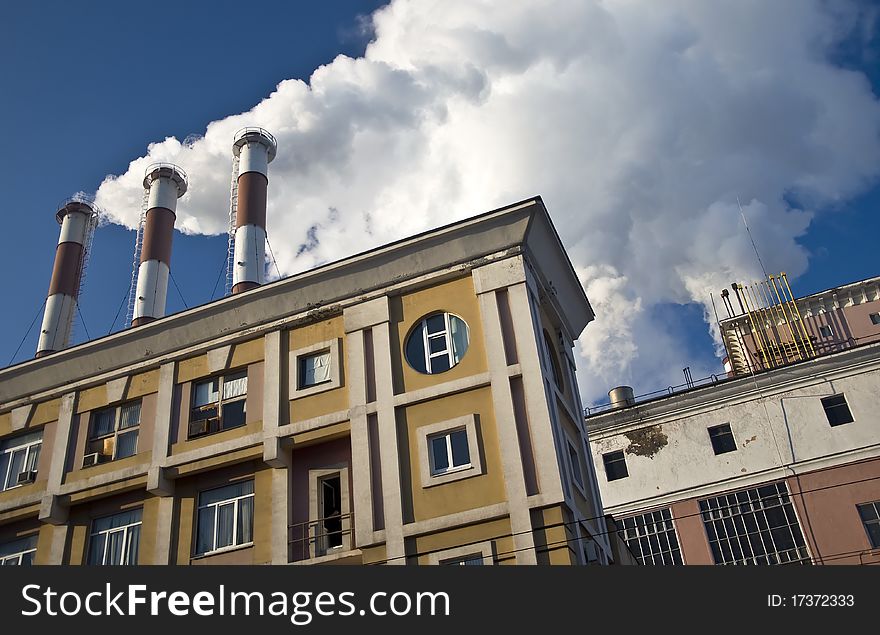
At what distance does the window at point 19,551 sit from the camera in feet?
75.0

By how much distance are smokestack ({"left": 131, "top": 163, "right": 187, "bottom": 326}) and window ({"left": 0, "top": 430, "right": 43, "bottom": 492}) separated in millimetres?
15007

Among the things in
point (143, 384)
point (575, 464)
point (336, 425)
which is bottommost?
point (575, 464)

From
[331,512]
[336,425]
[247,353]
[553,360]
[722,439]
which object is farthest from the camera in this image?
[722,439]

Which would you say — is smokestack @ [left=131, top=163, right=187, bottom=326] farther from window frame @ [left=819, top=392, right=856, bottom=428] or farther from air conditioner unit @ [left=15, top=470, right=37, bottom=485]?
window frame @ [left=819, top=392, right=856, bottom=428]

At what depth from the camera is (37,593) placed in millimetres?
13406

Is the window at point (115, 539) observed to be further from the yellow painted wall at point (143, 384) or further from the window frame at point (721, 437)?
the window frame at point (721, 437)

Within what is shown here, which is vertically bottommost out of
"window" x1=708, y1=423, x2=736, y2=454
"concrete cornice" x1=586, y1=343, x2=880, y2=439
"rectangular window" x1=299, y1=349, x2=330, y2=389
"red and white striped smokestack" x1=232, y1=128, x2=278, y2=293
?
"rectangular window" x1=299, y1=349, x2=330, y2=389

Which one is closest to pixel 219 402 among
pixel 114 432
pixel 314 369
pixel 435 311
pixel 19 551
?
pixel 314 369

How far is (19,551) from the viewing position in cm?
2303

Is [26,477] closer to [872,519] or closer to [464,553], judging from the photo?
[464,553]

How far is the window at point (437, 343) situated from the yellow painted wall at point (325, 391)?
183 centimetres

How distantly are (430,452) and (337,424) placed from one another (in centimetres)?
261

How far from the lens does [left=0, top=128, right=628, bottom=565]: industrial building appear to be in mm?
18922

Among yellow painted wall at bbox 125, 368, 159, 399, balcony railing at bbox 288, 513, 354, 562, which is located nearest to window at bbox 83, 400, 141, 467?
yellow painted wall at bbox 125, 368, 159, 399
